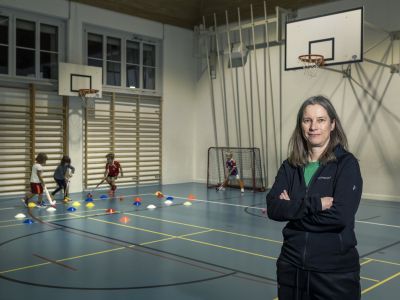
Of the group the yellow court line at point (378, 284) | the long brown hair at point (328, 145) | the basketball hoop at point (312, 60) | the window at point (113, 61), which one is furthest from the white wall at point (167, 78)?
the long brown hair at point (328, 145)

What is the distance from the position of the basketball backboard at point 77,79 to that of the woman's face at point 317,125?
10.5m

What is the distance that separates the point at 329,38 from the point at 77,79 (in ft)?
21.1

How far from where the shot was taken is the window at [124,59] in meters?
13.1

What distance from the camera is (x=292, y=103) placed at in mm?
13094

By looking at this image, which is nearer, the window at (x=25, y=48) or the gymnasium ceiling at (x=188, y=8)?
the window at (x=25, y=48)

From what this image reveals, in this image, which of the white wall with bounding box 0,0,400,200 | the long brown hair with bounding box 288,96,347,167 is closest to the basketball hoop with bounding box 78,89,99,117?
the white wall with bounding box 0,0,400,200

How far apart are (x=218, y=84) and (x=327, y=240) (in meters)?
13.3

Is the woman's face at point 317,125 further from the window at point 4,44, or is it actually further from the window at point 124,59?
the window at point 124,59

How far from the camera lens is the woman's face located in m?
2.03

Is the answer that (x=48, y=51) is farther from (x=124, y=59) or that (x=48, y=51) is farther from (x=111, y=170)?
(x=111, y=170)

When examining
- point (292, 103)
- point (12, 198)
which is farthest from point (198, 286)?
point (292, 103)

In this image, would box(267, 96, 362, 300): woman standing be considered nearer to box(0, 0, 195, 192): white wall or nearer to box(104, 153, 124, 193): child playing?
box(104, 153, 124, 193): child playing

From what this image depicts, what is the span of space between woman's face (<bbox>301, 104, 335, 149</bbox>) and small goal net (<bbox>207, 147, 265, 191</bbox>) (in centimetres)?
1108

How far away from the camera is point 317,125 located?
203 centimetres
